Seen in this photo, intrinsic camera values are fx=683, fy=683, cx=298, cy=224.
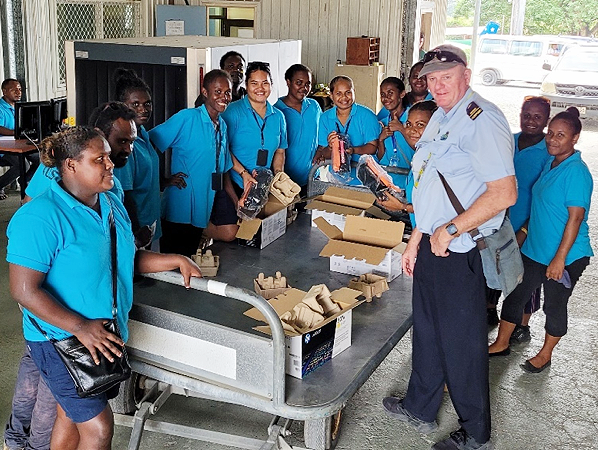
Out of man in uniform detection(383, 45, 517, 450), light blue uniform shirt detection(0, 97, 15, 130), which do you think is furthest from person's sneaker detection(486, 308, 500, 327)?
light blue uniform shirt detection(0, 97, 15, 130)

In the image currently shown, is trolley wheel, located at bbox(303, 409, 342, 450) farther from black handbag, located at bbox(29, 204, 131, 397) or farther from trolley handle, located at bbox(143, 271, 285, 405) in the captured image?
black handbag, located at bbox(29, 204, 131, 397)

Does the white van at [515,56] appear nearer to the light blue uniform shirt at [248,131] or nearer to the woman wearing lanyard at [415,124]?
the light blue uniform shirt at [248,131]

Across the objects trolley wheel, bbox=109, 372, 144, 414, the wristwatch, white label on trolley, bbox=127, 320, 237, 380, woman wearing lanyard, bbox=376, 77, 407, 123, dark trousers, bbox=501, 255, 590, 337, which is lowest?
trolley wheel, bbox=109, 372, 144, 414

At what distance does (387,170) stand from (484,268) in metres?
1.69

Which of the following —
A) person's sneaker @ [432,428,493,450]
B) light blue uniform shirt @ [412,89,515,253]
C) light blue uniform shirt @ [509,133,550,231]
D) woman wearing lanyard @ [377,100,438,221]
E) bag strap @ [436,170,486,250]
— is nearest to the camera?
light blue uniform shirt @ [412,89,515,253]

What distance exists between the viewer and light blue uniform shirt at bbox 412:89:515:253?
8.34 feet

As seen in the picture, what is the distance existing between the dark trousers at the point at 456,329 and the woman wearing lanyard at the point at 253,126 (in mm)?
1715

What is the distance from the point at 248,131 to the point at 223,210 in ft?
1.79

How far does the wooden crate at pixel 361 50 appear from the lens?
967cm

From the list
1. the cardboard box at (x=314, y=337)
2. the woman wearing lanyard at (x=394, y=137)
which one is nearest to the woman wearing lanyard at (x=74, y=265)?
the cardboard box at (x=314, y=337)

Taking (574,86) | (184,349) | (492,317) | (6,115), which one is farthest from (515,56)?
(184,349)

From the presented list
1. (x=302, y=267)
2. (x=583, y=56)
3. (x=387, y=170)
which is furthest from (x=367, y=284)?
(x=583, y=56)

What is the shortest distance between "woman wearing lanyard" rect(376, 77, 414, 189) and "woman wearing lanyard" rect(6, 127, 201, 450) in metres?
2.45

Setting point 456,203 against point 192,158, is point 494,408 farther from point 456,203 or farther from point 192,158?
point 192,158
